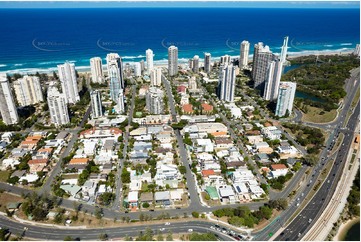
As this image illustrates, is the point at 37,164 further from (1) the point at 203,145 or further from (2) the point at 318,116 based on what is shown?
(2) the point at 318,116

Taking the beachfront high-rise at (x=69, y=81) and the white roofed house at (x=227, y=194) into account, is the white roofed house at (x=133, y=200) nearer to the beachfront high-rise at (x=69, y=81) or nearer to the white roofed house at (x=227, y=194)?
the white roofed house at (x=227, y=194)

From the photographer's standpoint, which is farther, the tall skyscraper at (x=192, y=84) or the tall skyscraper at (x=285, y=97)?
the tall skyscraper at (x=192, y=84)

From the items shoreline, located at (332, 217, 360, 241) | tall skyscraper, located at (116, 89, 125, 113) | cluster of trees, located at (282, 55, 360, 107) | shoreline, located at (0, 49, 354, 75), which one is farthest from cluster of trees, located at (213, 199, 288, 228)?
shoreline, located at (0, 49, 354, 75)

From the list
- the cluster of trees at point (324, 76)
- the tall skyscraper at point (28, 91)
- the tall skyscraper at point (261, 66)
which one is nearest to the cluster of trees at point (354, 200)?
the cluster of trees at point (324, 76)

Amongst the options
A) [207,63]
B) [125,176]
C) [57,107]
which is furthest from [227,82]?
[57,107]

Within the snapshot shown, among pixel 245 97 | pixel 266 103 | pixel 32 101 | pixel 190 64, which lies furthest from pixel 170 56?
pixel 32 101

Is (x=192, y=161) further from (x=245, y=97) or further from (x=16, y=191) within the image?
(x=245, y=97)
